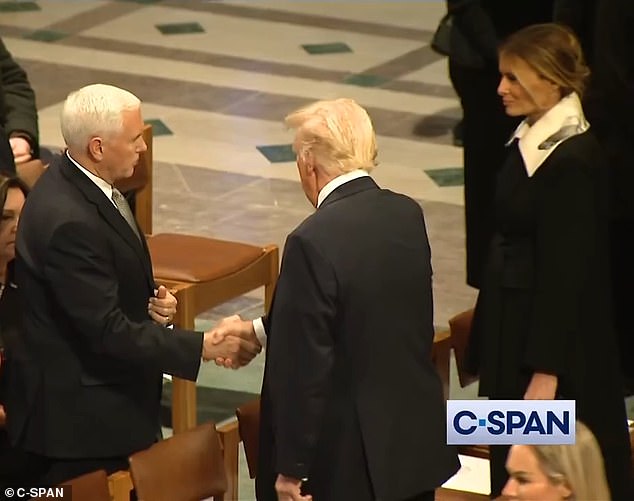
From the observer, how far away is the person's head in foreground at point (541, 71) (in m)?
4.95

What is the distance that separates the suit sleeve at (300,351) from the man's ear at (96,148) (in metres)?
0.62

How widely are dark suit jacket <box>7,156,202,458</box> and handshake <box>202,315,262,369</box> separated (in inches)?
3.8

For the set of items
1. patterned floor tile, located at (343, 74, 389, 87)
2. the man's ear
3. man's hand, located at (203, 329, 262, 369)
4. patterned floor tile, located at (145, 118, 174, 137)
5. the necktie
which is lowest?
patterned floor tile, located at (343, 74, 389, 87)

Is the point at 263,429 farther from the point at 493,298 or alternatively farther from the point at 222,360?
the point at 493,298

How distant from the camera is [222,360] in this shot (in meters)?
4.86

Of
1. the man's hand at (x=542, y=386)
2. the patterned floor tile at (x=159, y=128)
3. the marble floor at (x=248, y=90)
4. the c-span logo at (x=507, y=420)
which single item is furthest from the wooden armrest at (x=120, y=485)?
the patterned floor tile at (x=159, y=128)

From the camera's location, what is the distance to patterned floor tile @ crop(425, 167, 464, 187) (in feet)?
29.6

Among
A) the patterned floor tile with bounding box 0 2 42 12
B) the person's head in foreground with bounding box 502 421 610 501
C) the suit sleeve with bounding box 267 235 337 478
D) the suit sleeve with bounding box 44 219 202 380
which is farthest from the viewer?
the patterned floor tile with bounding box 0 2 42 12

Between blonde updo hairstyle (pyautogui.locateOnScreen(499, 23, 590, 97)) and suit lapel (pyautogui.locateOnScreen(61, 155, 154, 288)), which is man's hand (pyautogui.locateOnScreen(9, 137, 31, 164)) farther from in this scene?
blonde updo hairstyle (pyautogui.locateOnScreen(499, 23, 590, 97))

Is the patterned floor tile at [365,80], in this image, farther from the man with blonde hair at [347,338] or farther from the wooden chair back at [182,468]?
the man with blonde hair at [347,338]

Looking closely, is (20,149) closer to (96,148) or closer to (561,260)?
(96,148)

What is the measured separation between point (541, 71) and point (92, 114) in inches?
51.7

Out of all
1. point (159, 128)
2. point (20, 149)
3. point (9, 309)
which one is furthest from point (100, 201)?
point (159, 128)

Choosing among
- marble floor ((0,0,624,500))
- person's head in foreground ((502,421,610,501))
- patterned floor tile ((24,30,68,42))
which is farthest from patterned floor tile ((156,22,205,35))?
person's head in foreground ((502,421,610,501))
